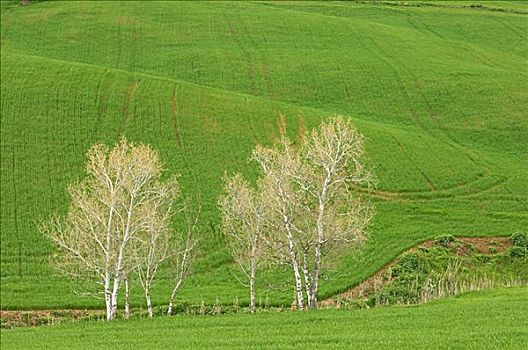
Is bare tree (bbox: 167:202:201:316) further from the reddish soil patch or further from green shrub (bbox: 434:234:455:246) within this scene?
green shrub (bbox: 434:234:455:246)

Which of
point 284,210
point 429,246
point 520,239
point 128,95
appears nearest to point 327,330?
point 284,210

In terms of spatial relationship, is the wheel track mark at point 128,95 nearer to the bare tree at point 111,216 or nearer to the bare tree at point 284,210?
the bare tree at point 111,216

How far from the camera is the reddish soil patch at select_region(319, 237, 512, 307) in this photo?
145ft

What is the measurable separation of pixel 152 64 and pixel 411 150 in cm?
4594

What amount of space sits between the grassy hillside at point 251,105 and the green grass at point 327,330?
10953 mm

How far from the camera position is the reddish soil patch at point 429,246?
4422 cm

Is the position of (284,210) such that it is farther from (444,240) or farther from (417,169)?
(417,169)

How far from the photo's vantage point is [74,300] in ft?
144

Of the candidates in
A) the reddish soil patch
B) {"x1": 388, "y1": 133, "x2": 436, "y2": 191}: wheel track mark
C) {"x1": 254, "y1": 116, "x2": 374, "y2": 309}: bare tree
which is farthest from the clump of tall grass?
{"x1": 388, "y1": 133, "x2": 436, "y2": 191}: wheel track mark

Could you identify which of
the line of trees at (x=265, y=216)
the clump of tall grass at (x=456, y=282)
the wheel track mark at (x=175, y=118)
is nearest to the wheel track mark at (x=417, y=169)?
the clump of tall grass at (x=456, y=282)

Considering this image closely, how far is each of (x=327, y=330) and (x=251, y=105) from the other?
170 ft

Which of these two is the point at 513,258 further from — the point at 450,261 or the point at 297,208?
the point at 297,208

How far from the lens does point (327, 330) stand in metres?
27.9

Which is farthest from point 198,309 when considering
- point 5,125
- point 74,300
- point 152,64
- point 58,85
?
point 152,64
